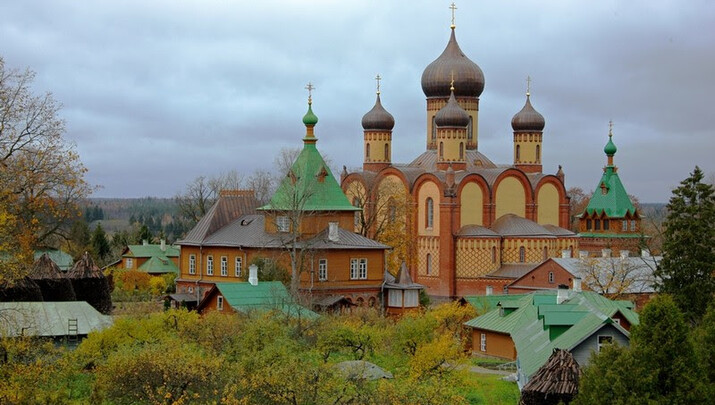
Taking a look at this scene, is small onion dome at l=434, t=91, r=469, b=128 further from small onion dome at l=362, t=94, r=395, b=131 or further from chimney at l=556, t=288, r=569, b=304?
chimney at l=556, t=288, r=569, b=304

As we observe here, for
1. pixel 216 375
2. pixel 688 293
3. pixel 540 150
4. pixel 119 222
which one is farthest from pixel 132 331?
pixel 119 222

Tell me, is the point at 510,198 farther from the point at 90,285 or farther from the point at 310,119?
the point at 90,285

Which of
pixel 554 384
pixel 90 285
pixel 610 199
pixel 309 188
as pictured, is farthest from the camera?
pixel 610 199

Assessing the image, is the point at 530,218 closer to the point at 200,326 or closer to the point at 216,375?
the point at 200,326

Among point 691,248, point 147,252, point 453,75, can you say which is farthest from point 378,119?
point 691,248

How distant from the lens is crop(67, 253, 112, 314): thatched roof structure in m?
42.1

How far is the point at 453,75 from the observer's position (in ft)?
220

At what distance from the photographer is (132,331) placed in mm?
31812

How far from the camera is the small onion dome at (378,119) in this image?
68.2 metres

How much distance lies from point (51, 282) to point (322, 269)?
1207cm

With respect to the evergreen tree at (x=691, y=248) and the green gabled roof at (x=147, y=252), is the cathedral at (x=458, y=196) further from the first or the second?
the evergreen tree at (x=691, y=248)

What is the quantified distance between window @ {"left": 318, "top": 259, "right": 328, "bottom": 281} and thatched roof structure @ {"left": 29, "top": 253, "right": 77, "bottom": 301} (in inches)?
431

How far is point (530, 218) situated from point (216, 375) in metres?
42.6

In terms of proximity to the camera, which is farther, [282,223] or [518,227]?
[518,227]
